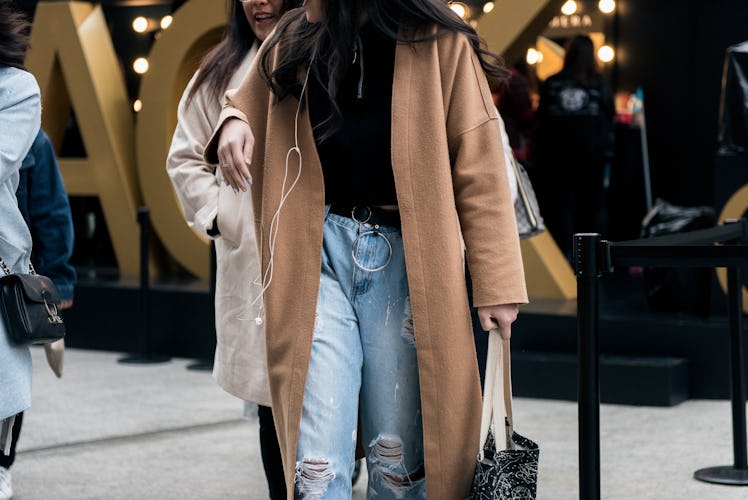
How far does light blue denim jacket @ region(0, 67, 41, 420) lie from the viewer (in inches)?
144

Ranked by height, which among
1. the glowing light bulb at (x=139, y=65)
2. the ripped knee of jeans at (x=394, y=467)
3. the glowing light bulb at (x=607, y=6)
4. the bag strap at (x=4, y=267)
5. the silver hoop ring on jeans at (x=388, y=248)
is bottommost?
the ripped knee of jeans at (x=394, y=467)

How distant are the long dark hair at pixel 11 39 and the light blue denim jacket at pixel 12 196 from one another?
35 mm

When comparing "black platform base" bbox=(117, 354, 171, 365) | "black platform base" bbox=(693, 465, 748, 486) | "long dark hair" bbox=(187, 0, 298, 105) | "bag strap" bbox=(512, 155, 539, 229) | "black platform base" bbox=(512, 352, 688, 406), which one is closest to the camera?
"long dark hair" bbox=(187, 0, 298, 105)

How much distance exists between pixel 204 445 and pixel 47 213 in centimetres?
154

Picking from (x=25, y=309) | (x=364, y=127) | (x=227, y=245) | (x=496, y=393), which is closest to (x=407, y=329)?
(x=496, y=393)

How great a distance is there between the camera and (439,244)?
284 centimetres

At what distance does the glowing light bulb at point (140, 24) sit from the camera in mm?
12484

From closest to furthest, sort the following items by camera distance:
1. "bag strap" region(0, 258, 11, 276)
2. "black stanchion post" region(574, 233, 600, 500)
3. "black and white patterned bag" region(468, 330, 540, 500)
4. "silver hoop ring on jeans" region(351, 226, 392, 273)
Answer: "black and white patterned bag" region(468, 330, 540, 500)
"silver hoop ring on jeans" region(351, 226, 392, 273)
"black stanchion post" region(574, 233, 600, 500)
"bag strap" region(0, 258, 11, 276)

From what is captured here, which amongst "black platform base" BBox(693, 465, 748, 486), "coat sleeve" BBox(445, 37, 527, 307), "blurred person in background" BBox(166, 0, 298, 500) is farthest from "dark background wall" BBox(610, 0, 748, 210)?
"coat sleeve" BBox(445, 37, 527, 307)

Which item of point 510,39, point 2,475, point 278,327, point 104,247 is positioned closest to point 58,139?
point 104,247

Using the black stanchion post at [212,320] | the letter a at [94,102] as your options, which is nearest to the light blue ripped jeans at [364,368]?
the black stanchion post at [212,320]

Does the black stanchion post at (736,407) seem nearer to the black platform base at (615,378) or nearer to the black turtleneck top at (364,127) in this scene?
the black platform base at (615,378)

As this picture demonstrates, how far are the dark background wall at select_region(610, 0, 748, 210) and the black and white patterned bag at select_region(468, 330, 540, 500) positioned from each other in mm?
8068

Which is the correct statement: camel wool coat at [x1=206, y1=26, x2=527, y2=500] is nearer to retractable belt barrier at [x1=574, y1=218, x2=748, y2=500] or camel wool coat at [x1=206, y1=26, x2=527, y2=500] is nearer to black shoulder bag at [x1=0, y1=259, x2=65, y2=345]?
retractable belt barrier at [x1=574, y1=218, x2=748, y2=500]
